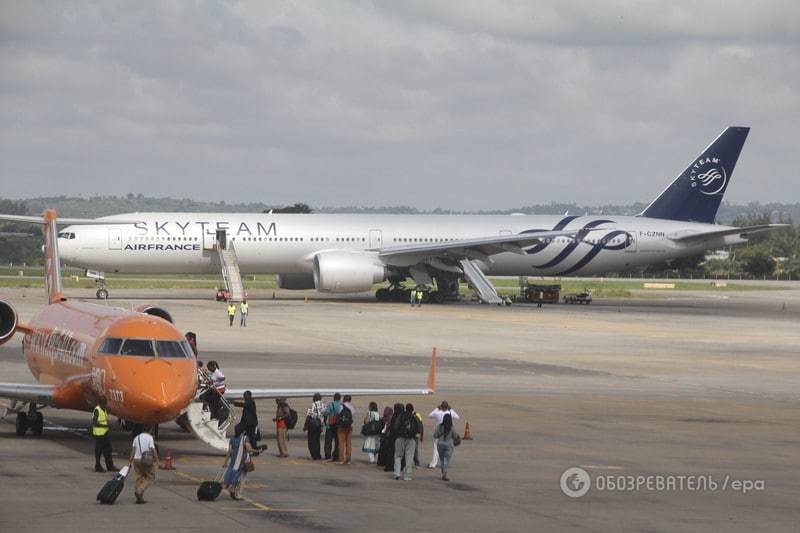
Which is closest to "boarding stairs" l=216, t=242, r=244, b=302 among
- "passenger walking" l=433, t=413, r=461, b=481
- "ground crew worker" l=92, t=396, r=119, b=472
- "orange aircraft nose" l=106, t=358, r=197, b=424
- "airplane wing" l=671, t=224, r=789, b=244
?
"airplane wing" l=671, t=224, r=789, b=244

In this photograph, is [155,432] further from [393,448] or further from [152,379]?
[393,448]

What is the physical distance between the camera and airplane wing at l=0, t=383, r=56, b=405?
28.0 meters

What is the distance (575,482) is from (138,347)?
9.05 m

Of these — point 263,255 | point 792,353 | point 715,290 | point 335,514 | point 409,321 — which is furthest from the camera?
point 715,290

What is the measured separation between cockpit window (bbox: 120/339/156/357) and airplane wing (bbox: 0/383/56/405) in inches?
100

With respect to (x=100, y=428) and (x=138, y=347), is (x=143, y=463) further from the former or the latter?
(x=138, y=347)

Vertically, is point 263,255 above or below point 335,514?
above

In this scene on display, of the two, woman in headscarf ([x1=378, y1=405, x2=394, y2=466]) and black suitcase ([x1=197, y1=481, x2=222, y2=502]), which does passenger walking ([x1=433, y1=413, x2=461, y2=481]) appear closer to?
woman in headscarf ([x1=378, y1=405, x2=394, y2=466])

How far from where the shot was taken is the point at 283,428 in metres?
28.3

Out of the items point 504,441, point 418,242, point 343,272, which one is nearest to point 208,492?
point 504,441

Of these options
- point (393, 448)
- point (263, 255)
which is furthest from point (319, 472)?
point (263, 255)

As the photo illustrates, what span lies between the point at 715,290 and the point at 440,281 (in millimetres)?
42092

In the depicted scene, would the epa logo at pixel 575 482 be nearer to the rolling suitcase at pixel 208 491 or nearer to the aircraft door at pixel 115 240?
the rolling suitcase at pixel 208 491

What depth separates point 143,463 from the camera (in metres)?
23.0
